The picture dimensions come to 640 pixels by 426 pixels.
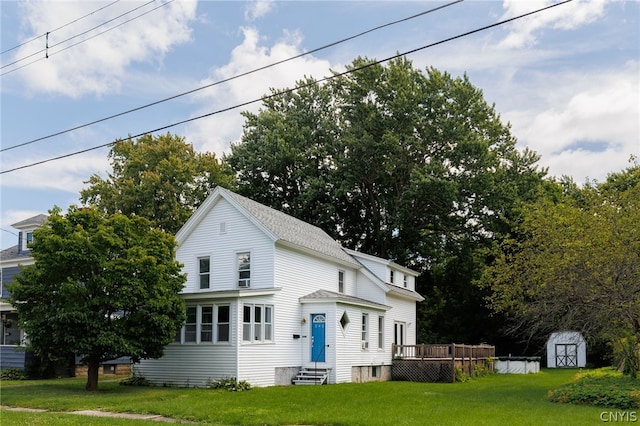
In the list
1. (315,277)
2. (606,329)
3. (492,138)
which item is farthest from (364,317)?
(492,138)

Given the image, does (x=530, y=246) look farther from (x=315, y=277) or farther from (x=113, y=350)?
(x=113, y=350)

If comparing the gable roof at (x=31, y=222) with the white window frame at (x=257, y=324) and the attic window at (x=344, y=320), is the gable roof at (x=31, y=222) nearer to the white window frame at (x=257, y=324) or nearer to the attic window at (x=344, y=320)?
the white window frame at (x=257, y=324)

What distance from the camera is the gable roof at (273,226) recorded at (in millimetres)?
27562

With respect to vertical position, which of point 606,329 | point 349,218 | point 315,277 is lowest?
point 606,329

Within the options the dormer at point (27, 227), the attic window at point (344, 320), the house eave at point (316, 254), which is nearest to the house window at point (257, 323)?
the house eave at point (316, 254)

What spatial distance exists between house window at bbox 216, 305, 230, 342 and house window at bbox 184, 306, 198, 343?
44.2 inches

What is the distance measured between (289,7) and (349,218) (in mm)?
33156

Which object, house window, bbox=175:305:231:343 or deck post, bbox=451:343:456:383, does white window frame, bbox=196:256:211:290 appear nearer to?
house window, bbox=175:305:231:343

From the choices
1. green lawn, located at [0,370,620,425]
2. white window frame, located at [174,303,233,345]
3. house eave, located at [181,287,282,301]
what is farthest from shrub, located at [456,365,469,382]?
white window frame, located at [174,303,233,345]

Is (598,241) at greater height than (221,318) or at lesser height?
greater

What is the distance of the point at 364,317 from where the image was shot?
30.6 m

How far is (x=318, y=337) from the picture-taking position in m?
28.0

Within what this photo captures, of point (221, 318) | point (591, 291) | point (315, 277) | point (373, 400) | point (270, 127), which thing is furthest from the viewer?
point (270, 127)

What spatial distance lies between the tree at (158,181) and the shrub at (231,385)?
69.6 feet
